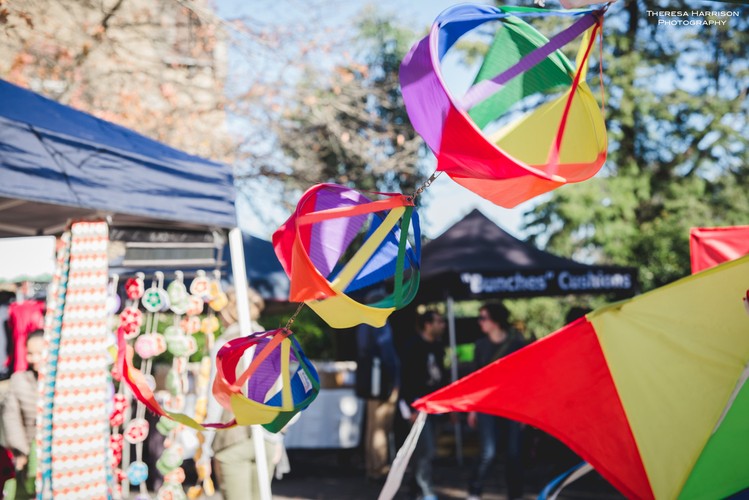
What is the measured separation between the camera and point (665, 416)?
311 cm

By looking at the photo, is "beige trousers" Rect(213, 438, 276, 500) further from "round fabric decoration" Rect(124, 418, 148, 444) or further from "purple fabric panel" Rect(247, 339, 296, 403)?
"purple fabric panel" Rect(247, 339, 296, 403)

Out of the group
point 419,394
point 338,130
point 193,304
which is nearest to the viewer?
point 193,304

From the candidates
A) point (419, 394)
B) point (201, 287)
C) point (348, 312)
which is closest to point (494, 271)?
point (419, 394)

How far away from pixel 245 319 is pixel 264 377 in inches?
→ 48.3

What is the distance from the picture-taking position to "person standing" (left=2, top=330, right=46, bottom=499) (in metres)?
4.89

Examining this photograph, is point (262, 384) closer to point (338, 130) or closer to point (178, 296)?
point (178, 296)

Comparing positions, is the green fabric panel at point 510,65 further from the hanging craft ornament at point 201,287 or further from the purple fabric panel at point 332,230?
the hanging craft ornament at point 201,287

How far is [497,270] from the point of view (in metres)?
8.33

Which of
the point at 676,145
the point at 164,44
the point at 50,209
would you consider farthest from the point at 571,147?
the point at 676,145

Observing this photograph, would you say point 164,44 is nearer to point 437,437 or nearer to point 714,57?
point 437,437

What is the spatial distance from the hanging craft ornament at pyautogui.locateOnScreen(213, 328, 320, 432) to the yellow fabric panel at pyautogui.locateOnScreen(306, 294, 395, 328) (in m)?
0.59

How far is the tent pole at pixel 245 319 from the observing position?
423 cm

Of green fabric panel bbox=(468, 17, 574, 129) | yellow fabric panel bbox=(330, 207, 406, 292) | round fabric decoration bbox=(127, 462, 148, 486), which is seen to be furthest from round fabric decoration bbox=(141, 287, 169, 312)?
green fabric panel bbox=(468, 17, 574, 129)

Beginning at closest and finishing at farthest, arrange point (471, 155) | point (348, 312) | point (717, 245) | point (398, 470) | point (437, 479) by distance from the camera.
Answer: point (471, 155) < point (348, 312) < point (398, 470) < point (717, 245) < point (437, 479)
